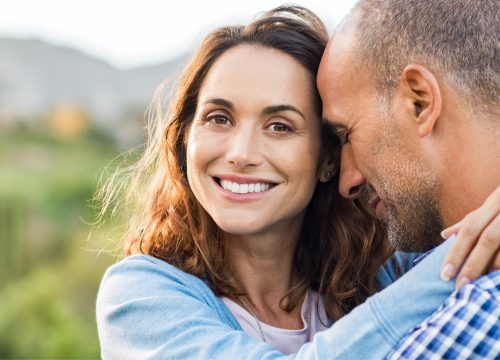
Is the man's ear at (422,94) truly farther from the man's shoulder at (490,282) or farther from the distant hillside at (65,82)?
the distant hillside at (65,82)

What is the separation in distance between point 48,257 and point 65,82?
9.87m

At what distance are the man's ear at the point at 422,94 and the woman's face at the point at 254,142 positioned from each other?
17.1 inches

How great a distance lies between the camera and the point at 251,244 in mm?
2672

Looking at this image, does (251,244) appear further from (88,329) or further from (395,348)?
(88,329)

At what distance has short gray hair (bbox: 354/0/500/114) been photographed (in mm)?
2104

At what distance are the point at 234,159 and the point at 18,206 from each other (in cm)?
1035

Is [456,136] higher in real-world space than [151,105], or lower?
higher

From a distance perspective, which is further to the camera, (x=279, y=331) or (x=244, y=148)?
(x=279, y=331)

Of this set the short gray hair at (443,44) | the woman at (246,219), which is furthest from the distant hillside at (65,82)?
the short gray hair at (443,44)

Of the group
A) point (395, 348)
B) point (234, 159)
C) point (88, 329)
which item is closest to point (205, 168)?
point (234, 159)

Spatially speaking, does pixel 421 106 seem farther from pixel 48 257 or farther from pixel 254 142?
pixel 48 257

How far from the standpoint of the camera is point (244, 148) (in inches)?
96.4

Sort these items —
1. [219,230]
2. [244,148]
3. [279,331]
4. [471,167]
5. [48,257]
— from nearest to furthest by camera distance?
[471,167] → [244,148] → [279,331] → [219,230] → [48,257]

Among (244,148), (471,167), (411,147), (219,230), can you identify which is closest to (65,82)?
(219,230)
